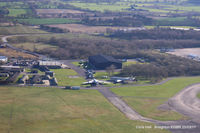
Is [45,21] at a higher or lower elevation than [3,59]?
higher

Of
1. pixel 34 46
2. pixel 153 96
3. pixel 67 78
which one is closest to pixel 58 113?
pixel 153 96

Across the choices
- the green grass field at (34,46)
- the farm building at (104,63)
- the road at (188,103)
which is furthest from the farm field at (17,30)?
the road at (188,103)

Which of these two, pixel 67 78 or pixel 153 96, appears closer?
pixel 153 96

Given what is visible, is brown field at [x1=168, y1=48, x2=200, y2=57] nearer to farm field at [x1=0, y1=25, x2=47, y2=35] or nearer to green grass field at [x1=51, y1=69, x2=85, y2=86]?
green grass field at [x1=51, y1=69, x2=85, y2=86]

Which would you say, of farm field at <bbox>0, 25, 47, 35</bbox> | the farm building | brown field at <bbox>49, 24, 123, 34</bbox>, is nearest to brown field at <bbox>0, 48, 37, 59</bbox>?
the farm building

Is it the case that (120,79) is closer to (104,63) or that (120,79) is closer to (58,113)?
(104,63)

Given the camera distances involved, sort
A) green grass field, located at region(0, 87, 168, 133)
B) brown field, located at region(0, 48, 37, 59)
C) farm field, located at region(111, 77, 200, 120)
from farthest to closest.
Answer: brown field, located at region(0, 48, 37, 59), farm field, located at region(111, 77, 200, 120), green grass field, located at region(0, 87, 168, 133)

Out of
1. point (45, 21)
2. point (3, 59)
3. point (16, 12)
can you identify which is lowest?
point (3, 59)
